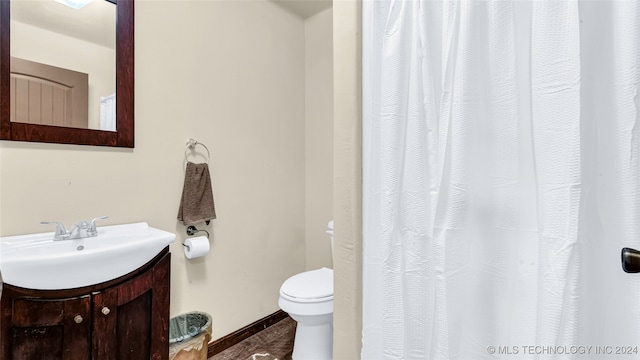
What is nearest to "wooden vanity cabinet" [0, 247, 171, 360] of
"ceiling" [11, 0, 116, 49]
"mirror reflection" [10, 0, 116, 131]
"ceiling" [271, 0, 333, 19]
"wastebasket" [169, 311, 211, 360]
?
"wastebasket" [169, 311, 211, 360]

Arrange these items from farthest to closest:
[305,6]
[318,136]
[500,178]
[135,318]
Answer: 1. [318,136]
2. [305,6]
3. [135,318]
4. [500,178]

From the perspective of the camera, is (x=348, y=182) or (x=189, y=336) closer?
(x=348, y=182)

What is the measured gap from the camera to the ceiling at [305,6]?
233 cm

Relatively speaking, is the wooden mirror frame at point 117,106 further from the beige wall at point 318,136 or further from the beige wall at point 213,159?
the beige wall at point 318,136

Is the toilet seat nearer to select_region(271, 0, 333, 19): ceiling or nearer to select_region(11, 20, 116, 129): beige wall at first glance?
select_region(11, 20, 116, 129): beige wall

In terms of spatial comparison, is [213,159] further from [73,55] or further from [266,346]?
[266,346]

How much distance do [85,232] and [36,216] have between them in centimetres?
22

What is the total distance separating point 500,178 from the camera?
81 centimetres

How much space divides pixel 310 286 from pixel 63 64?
1.65 m

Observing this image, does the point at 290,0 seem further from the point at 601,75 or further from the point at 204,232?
the point at 601,75

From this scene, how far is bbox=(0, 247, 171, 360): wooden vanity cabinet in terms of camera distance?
40.2 inches

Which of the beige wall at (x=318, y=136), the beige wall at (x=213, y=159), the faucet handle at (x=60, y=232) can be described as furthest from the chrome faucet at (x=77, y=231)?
the beige wall at (x=318, y=136)

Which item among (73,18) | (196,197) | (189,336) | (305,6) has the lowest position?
(189,336)

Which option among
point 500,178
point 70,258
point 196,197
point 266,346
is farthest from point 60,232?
point 500,178
